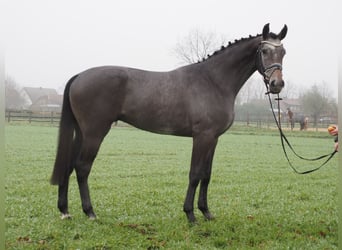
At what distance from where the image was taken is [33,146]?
13.6 meters

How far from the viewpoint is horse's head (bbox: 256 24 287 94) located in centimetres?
405

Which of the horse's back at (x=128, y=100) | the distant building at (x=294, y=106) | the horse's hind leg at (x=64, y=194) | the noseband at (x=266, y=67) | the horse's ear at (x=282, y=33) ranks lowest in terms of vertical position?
the horse's hind leg at (x=64, y=194)

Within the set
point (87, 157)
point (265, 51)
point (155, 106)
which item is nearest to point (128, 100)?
point (155, 106)

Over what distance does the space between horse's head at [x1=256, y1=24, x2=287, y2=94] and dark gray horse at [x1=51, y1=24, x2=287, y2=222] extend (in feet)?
0.04

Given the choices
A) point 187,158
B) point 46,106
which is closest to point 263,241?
point 187,158

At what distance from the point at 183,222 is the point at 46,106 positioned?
25948 millimetres

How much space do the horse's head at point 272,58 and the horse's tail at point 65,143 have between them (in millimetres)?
2496

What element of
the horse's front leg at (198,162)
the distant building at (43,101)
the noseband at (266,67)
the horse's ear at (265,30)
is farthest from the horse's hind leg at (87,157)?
the distant building at (43,101)

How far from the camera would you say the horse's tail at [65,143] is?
438 centimetres

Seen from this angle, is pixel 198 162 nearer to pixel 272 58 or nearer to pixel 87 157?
pixel 87 157

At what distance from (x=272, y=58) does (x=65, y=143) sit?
113 inches

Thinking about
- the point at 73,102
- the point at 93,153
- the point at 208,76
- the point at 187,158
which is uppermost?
the point at 208,76

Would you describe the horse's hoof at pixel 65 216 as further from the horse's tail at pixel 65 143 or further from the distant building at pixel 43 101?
the distant building at pixel 43 101

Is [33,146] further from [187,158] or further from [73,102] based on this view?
[73,102]
